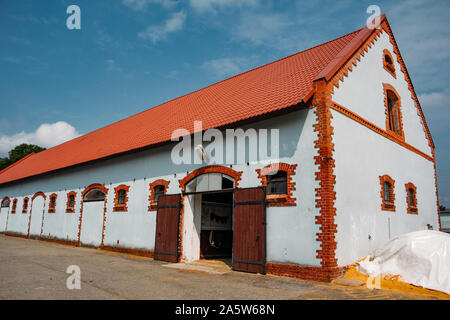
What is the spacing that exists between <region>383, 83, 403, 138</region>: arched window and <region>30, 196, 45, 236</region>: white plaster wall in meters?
21.2

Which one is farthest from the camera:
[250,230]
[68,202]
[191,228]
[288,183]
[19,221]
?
[19,221]

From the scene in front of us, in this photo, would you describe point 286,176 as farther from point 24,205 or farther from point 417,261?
point 24,205

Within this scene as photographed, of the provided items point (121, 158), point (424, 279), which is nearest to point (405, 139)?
point (424, 279)

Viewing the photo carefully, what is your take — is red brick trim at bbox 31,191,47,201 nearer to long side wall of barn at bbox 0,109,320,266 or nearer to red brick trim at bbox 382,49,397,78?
long side wall of barn at bbox 0,109,320,266

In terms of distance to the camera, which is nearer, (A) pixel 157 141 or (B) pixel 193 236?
(B) pixel 193 236

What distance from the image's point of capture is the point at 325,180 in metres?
8.28

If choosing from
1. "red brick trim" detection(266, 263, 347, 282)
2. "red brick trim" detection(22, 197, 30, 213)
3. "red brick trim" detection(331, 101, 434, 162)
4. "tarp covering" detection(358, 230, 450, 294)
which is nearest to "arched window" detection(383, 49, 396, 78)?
"red brick trim" detection(331, 101, 434, 162)

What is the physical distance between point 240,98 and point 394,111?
21.1ft

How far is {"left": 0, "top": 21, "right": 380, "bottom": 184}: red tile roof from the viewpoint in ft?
33.5

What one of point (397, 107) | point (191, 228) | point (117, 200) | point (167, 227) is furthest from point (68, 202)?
point (397, 107)

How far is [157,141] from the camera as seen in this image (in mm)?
13141
